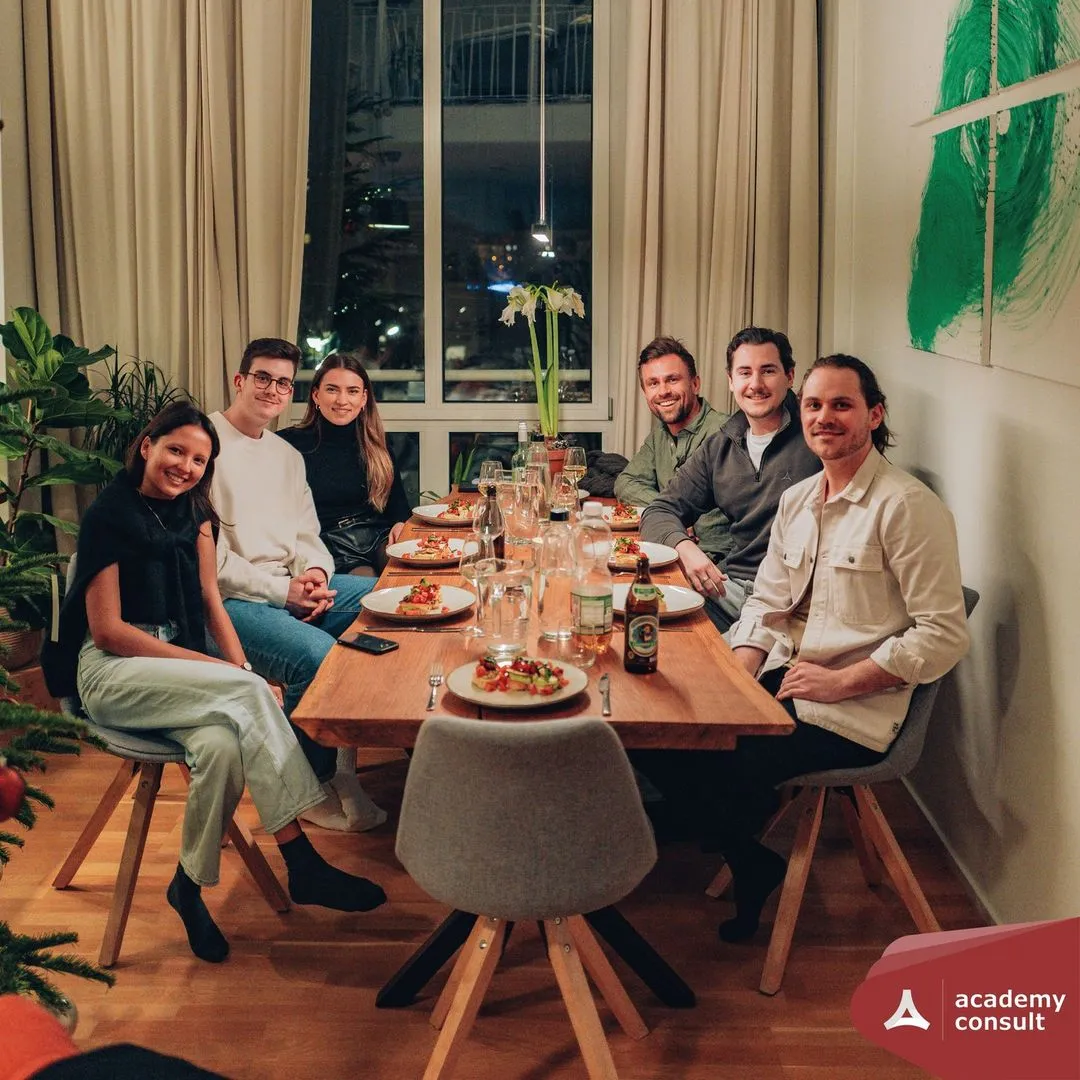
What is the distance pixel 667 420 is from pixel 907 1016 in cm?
221

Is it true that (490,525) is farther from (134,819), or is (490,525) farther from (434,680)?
(134,819)

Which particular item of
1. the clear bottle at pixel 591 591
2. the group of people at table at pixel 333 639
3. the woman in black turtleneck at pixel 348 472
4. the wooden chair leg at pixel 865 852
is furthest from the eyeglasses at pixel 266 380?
the wooden chair leg at pixel 865 852

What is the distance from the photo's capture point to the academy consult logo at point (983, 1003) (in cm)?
185

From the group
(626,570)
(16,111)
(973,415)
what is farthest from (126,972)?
(16,111)

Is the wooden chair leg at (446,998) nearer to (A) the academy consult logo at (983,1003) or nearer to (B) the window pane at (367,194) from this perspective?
(A) the academy consult logo at (983,1003)

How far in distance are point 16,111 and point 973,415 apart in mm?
3495

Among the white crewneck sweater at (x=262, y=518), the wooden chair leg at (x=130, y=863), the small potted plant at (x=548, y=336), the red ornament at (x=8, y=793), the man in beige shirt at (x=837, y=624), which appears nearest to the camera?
the red ornament at (x=8, y=793)

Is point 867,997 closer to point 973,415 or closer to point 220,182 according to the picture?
point 973,415

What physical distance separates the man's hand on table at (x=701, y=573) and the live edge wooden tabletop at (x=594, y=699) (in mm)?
626

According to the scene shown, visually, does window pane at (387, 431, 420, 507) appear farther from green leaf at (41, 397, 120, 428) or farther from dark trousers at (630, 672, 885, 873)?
dark trousers at (630, 672, 885, 873)

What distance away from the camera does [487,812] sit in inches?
71.9

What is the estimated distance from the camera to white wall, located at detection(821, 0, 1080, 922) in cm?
235

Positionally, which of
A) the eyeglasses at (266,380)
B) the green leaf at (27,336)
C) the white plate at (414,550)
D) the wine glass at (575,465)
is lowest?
the white plate at (414,550)

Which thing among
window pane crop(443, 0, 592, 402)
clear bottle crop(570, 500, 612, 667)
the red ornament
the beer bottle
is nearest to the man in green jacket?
window pane crop(443, 0, 592, 402)
